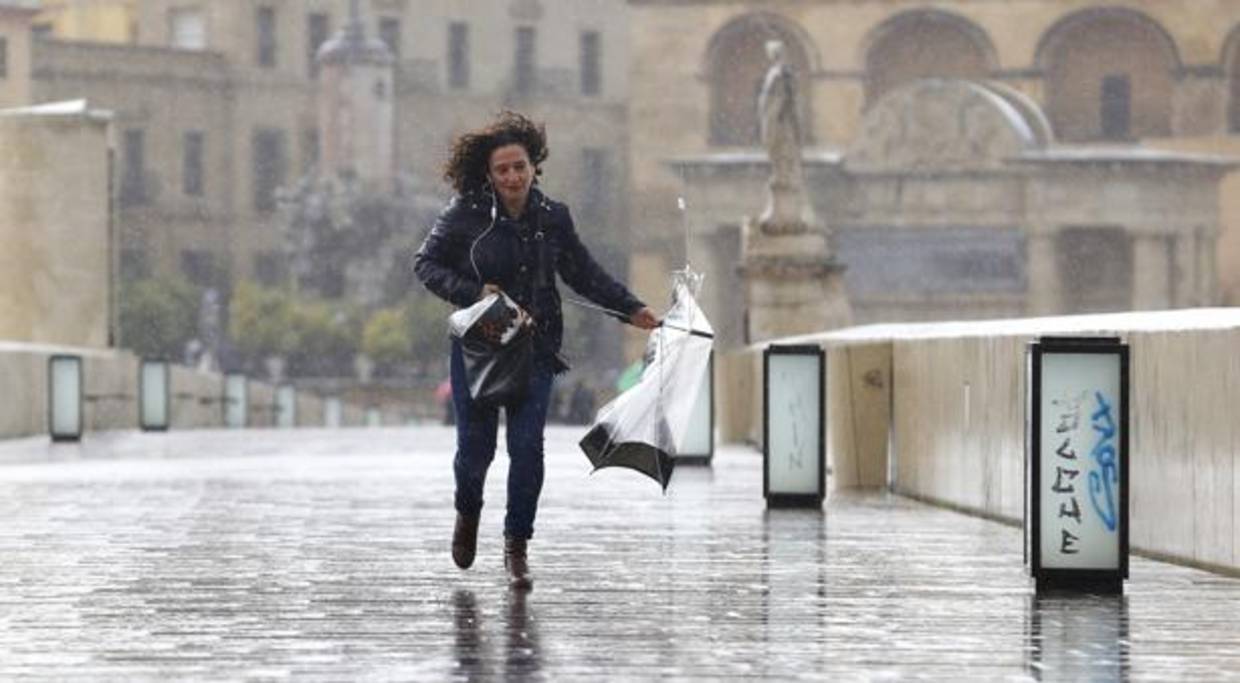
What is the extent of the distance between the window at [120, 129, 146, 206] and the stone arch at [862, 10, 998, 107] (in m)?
33.6

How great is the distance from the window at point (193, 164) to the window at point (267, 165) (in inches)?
80.0

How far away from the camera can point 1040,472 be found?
45.6 ft

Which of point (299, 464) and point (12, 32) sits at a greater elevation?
point (12, 32)

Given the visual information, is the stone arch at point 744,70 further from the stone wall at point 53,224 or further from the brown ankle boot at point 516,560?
the brown ankle boot at point 516,560

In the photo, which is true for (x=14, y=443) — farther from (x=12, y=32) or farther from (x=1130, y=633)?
(x=12, y=32)

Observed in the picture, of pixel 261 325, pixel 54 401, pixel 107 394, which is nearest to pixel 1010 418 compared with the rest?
pixel 54 401

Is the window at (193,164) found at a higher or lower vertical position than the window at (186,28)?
lower

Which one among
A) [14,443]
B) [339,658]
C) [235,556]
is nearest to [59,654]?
[339,658]

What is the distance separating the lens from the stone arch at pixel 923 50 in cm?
12281

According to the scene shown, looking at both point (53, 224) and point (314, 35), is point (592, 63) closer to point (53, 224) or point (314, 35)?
point (314, 35)

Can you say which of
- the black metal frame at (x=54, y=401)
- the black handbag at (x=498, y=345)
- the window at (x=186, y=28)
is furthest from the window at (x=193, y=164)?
the black handbag at (x=498, y=345)

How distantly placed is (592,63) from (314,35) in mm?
12661

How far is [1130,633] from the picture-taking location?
40.0 feet

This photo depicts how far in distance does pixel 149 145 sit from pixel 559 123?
712 inches
